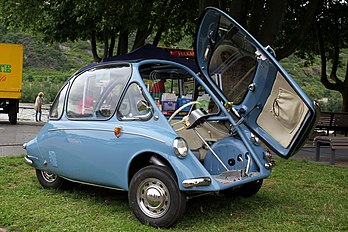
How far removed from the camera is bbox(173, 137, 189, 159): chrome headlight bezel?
18.3ft

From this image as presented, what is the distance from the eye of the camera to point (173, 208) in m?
5.54

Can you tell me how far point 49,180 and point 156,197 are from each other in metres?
2.51

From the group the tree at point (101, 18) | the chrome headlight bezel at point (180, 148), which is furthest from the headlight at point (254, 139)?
the tree at point (101, 18)

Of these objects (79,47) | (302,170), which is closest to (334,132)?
(302,170)

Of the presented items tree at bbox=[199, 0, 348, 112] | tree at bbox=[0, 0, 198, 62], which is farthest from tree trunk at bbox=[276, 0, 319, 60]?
tree at bbox=[0, 0, 198, 62]

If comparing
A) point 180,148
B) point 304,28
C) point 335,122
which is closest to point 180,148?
point 180,148

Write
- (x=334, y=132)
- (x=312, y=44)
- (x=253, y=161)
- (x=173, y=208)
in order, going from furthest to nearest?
(x=312, y=44) → (x=334, y=132) → (x=253, y=161) → (x=173, y=208)

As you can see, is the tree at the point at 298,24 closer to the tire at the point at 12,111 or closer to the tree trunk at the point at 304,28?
the tree trunk at the point at 304,28

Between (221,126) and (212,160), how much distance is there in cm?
64

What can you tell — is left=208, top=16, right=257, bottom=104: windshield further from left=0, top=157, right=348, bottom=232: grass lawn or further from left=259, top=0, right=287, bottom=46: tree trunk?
left=259, top=0, right=287, bottom=46: tree trunk

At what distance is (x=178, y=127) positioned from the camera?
6.85 metres

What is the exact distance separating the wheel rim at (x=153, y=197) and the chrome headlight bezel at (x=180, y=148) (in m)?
0.38

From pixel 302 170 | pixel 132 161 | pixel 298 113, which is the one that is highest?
pixel 298 113

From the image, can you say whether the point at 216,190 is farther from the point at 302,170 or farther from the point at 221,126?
the point at 302,170
